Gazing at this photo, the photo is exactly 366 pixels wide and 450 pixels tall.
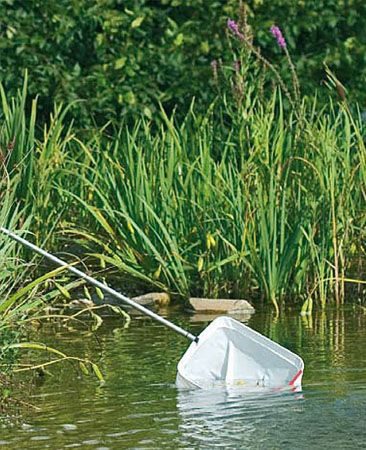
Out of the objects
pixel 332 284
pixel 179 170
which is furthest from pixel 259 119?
pixel 332 284

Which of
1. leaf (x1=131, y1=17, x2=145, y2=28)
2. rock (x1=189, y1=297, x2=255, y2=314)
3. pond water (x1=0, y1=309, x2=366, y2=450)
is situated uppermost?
leaf (x1=131, y1=17, x2=145, y2=28)

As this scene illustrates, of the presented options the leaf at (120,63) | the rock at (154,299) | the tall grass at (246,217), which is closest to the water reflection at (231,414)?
the tall grass at (246,217)

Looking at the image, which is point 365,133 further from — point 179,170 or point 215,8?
point 215,8

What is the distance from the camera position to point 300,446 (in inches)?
178

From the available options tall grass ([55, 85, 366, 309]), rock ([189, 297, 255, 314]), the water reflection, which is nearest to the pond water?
the water reflection

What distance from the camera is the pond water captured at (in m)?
4.66

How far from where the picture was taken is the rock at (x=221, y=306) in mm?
7754

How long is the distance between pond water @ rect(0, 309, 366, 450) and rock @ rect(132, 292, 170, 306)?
1.00 m

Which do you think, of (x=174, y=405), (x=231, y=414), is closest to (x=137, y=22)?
(x=174, y=405)

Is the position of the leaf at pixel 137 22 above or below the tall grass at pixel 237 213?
above

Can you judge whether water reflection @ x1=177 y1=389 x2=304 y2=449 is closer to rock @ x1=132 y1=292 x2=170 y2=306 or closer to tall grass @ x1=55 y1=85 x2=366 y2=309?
tall grass @ x1=55 y1=85 x2=366 y2=309

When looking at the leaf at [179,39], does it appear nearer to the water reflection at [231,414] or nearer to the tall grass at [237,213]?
the tall grass at [237,213]

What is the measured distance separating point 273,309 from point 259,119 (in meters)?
1.29

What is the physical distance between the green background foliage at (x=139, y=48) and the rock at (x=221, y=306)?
11.9 feet
